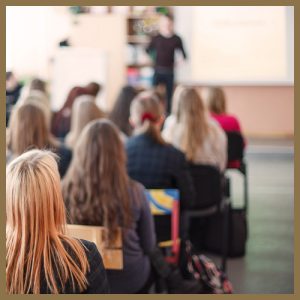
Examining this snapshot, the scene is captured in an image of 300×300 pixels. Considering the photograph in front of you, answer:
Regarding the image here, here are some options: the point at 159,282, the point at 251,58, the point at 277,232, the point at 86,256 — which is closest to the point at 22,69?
the point at 251,58

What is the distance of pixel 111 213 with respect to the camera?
2486 millimetres

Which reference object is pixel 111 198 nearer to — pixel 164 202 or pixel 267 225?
pixel 164 202

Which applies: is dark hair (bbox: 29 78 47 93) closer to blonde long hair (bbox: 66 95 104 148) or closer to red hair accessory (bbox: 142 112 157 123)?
blonde long hair (bbox: 66 95 104 148)

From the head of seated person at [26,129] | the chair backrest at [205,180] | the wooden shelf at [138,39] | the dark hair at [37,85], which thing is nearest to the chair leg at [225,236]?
the chair backrest at [205,180]

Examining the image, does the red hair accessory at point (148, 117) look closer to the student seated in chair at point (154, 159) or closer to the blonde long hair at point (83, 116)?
the student seated in chair at point (154, 159)

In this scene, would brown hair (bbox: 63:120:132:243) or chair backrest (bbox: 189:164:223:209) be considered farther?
chair backrest (bbox: 189:164:223:209)

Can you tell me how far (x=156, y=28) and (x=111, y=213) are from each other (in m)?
7.08

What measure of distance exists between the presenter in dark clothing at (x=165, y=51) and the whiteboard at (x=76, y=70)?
735mm

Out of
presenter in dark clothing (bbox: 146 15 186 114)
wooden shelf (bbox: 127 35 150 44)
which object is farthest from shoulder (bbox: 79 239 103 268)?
wooden shelf (bbox: 127 35 150 44)

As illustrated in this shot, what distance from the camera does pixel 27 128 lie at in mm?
3213

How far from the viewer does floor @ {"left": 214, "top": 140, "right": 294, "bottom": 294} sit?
366cm

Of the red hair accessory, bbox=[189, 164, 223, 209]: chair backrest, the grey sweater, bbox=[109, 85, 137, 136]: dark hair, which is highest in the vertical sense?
bbox=[109, 85, 137, 136]: dark hair

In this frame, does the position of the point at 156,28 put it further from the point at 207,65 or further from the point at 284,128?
the point at 284,128

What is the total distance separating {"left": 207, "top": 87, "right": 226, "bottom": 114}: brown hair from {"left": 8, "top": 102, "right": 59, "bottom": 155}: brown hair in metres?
1.70
